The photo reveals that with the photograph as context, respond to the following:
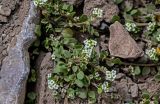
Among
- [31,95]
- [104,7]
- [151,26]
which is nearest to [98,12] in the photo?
[104,7]

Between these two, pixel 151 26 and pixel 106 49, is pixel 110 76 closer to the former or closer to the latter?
pixel 106 49

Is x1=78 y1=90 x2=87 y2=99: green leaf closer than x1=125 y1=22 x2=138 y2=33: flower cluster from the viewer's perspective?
Yes

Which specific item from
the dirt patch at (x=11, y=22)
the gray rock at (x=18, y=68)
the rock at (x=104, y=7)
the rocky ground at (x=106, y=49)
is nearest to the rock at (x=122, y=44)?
the rocky ground at (x=106, y=49)

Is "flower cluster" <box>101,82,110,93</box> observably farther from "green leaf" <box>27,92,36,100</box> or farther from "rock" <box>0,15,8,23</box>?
"rock" <box>0,15,8,23</box>

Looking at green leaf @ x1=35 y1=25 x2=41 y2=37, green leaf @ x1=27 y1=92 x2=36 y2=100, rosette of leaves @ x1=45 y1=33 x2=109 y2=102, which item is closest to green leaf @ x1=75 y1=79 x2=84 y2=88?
rosette of leaves @ x1=45 y1=33 x2=109 y2=102

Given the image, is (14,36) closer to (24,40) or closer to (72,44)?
(24,40)

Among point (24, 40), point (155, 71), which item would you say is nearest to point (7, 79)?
point (24, 40)
